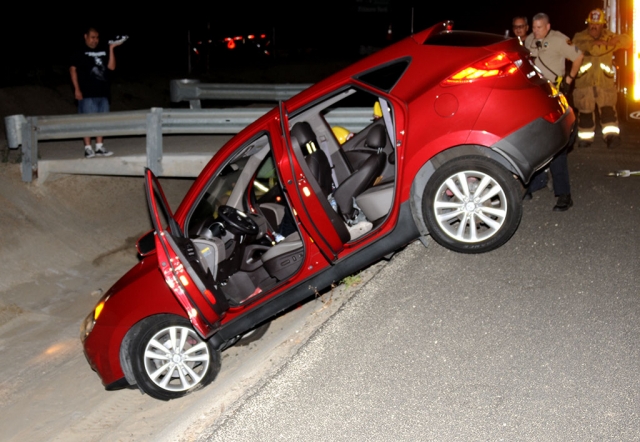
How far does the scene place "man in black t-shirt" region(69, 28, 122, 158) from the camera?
1084 centimetres

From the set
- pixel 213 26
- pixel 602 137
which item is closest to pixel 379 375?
pixel 602 137

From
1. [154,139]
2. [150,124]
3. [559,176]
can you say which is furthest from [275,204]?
[150,124]

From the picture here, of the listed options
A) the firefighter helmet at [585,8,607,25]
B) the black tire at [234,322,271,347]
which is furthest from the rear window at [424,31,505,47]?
the firefighter helmet at [585,8,607,25]

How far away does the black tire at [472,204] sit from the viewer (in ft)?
19.0

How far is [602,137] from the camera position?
11.3 m

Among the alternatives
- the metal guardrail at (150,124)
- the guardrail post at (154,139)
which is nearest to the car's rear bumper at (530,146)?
the metal guardrail at (150,124)

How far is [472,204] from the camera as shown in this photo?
19.3ft

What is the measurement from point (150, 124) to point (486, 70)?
18.0ft

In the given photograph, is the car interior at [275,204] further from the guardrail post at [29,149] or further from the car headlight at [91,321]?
the guardrail post at [29,149]

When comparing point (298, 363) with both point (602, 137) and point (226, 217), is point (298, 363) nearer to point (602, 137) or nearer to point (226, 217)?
point (226, 217)

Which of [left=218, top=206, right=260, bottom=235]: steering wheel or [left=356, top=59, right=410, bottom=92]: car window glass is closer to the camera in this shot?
[left=356, top=59, right=410, bottom=92]: car window glass

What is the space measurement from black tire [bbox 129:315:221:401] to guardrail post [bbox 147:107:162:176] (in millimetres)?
4091

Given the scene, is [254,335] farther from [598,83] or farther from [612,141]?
[598,83]

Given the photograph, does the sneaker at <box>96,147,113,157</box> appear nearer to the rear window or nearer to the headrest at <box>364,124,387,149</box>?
the headrest at <box>364,124,387,149</box>
